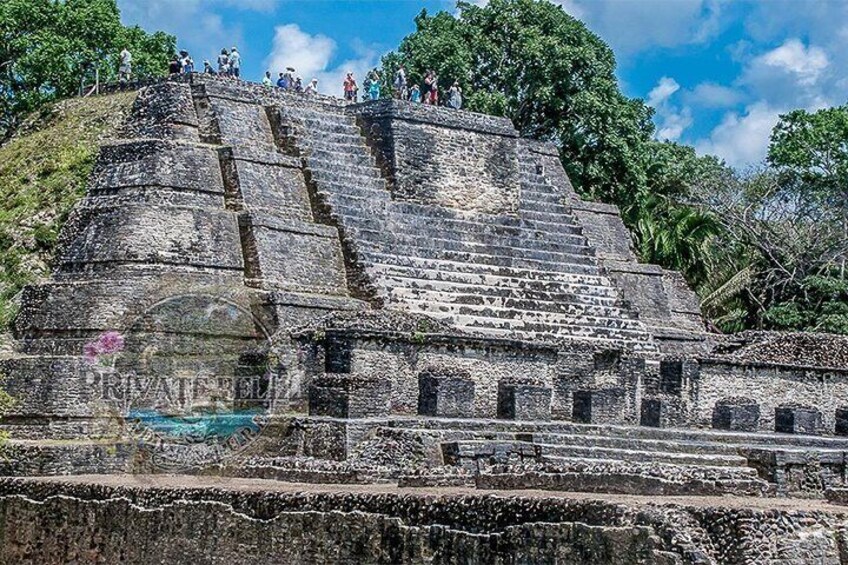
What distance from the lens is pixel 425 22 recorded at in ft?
169

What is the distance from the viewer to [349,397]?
25250 mm

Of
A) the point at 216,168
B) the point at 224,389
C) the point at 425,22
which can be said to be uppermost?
the point at 425,22

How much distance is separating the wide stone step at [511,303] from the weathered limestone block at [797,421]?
15.6 feet

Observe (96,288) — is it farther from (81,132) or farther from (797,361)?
(797,361)

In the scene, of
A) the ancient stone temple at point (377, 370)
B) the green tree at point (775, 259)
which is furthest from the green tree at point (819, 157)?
the ancient stone temple at point (377, 370)


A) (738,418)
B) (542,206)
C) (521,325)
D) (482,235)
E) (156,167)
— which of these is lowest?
(738,418)

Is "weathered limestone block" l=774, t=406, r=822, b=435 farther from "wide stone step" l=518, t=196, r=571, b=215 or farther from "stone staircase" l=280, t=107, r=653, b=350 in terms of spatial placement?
"wide stone step" l=518, t=196, r=571, b=215

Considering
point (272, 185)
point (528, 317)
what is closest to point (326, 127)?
point (272, 185)

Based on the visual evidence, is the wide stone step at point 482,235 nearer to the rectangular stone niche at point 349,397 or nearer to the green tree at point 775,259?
the rectangular stone niche at point 349,397

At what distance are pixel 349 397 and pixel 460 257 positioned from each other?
9.03m

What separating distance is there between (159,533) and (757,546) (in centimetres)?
800

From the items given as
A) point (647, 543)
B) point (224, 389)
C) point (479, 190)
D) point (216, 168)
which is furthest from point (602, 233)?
point (647, 543)

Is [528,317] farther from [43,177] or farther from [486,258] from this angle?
[43,177]

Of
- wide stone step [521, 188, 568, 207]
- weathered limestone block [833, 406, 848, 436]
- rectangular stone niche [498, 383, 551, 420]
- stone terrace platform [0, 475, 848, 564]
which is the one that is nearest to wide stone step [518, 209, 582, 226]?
wide stone step [521, 188, 568, 207]
